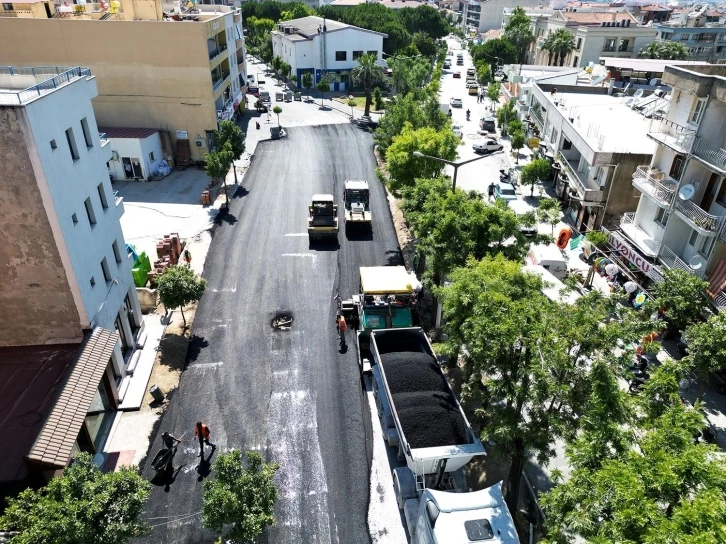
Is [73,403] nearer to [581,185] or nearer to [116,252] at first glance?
[116,252]

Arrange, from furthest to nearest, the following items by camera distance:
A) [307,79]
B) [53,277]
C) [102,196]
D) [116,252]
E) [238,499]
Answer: [307,79]
[116,252]
[102,196]
[53,277]
[238,499]

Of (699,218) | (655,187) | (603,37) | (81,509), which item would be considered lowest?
(81,509)

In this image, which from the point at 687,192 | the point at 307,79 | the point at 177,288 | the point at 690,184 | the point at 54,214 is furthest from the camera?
the point at 307,79

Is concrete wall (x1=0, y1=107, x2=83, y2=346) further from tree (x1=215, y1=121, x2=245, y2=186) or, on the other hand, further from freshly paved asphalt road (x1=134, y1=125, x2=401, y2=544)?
tree (x1=215, y1=121, x2=245, y2=186)

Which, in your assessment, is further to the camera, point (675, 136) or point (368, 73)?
point (368, 73)

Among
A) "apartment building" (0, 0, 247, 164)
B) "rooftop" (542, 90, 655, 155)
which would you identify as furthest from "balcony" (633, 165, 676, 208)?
"apartment building" (0, 0, 247, 164)

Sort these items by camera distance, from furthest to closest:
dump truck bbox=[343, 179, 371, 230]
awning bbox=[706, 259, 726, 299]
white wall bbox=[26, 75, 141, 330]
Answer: dump truck bbox=[343, 179, 371, 230], awning bbox=[706, 259, 726, 299], white wall bbox=[26, 75, 141, 330]

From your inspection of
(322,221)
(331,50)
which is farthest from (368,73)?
(322,221)
